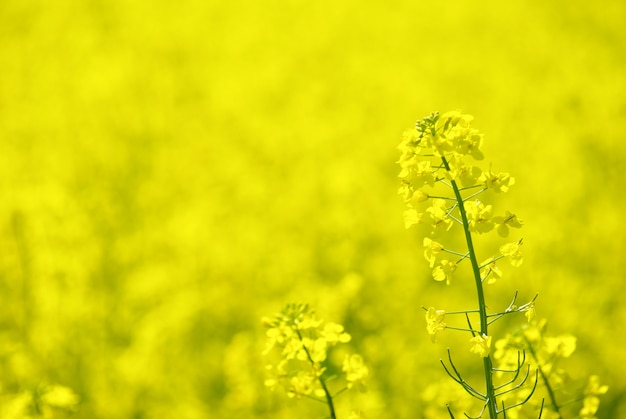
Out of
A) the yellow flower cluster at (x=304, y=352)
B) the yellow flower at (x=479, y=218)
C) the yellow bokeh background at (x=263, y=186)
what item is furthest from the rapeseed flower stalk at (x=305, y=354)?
the yellow bokeh background at (x=263, y=186)

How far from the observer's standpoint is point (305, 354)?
1902mm

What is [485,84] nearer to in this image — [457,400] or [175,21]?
[175,21]

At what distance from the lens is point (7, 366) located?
3646 millimetres

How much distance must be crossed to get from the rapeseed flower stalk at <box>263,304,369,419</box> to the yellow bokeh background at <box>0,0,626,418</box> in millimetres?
1011

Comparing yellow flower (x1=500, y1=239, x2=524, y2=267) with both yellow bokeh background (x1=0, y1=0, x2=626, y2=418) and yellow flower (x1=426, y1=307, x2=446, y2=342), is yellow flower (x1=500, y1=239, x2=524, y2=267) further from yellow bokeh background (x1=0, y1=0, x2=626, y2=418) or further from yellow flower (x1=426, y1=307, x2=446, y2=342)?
yellow bokeh background (x1=0, y1=0, x2=626, y2=418)

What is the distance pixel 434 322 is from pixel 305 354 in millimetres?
374

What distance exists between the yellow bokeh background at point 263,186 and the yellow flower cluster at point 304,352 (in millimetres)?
1012

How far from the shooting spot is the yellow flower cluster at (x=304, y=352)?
1.86 metres

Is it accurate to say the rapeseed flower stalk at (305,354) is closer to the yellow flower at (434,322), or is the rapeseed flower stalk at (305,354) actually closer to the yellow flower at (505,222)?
the yellow flower at (434,322)

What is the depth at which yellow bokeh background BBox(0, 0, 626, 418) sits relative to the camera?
3.72 meters

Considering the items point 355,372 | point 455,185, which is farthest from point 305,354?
point 455,185

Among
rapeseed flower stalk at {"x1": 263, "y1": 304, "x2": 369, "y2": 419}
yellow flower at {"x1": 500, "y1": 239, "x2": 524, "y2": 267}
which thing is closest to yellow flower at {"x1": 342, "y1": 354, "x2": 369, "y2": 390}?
rapeseed flower stalk at {"x1": 263, "y1": 304, "x2": 369, "y2": 419}

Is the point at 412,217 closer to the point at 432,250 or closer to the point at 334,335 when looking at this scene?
the point at 432,250

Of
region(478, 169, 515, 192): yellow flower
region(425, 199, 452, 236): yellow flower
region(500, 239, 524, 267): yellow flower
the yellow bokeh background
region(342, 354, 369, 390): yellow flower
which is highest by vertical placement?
the yellow bokeh background
